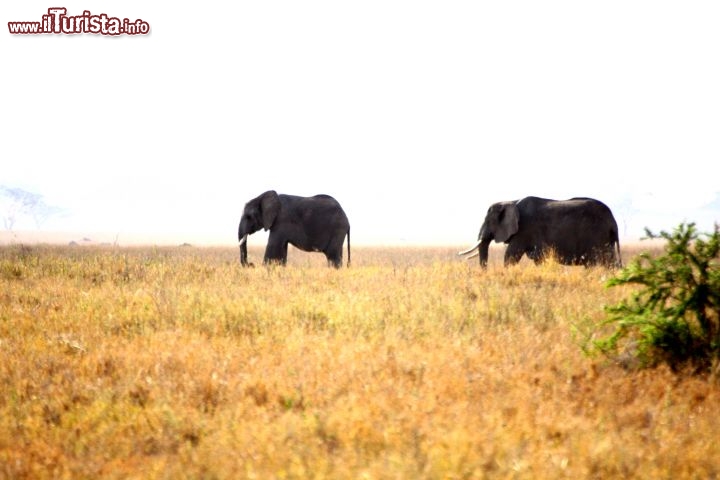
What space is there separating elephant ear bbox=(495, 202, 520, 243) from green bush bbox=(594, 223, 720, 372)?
8.73 m

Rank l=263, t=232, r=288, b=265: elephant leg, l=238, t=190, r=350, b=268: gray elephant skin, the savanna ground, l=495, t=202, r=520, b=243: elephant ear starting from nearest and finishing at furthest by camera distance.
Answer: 1. the savanna ground
2. l=495, t=202, r=520, b=243: elephant ear
3. l=263, t=232, r=288, b=265: elephant leg
4. l=238, t=190, r=350, b=268: gray elephant skin

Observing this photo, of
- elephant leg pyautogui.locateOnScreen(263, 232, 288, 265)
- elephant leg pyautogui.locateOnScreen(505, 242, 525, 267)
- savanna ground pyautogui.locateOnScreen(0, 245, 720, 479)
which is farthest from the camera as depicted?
elephant leg pyautogui.locateOnScreen(263, 232, 288, 265)

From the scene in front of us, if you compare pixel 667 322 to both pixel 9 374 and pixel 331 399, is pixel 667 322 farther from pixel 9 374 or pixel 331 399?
pixel 9 374

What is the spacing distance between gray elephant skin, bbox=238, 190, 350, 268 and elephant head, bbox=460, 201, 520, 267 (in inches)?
182

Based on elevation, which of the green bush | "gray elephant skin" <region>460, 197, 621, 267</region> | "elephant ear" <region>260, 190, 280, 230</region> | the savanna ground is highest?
"elephant ear" <region>260, 190, 280, 230</region>

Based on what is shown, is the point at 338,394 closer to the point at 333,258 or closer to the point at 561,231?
the point at 561,231

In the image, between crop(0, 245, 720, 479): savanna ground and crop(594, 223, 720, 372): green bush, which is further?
crop(594, 223, 720, 372): green bush

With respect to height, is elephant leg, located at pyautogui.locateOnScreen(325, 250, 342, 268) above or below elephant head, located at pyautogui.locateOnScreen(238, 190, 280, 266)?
below

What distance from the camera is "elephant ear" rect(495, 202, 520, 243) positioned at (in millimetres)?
14684

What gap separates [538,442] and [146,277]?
9.87m

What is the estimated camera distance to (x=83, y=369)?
5.46 m

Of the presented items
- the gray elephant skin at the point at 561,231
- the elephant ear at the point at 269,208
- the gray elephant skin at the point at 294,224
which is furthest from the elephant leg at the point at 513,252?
the elephant ear at the point at 269,208

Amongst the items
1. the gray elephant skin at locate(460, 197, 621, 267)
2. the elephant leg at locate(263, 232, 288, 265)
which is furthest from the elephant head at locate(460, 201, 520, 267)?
the elephant leg at locate(263, 232, 288, 265)

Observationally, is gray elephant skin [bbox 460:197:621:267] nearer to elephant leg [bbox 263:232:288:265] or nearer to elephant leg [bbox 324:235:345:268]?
elephant leg [bbox 324:235:345:268]
